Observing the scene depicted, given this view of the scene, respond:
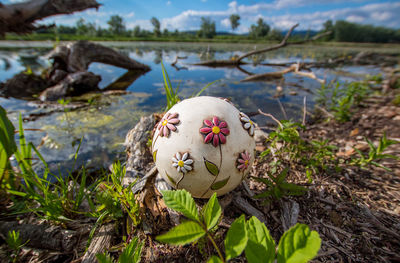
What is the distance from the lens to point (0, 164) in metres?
1.73

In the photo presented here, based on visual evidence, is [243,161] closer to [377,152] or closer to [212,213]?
[212,213]

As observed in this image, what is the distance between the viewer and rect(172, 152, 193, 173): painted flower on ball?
4.34 feet

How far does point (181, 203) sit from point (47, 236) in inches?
51.7

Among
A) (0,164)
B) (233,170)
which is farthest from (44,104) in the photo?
(233,170)

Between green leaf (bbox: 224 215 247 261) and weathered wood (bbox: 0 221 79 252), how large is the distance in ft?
4.36

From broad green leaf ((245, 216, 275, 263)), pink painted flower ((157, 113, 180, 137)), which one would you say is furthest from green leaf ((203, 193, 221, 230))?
pink painted flower ((157, 113, 180, 137))

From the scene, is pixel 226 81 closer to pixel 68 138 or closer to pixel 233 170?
pixel 68 138

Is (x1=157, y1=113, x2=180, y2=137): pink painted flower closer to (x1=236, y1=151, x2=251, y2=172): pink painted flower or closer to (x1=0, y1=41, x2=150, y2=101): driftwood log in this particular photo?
(x1=236, y1=151, x2=251, y2=172): pink painted flower

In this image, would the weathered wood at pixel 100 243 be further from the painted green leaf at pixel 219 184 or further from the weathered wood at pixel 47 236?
the painted green leaf at pixel 219 184

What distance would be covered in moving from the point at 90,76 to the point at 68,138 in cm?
345

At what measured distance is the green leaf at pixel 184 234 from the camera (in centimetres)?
71

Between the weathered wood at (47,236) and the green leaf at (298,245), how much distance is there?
152 cm

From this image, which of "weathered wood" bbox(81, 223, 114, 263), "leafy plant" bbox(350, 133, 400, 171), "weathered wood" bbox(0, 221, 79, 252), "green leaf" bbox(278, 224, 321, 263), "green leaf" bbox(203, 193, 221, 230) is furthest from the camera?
"leafy plant" bbox(350, 133, 400, 171)

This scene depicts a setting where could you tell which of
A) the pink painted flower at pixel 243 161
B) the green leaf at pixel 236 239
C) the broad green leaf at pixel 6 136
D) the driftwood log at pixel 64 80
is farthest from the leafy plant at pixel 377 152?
the driftwood log at pixel 64 80
